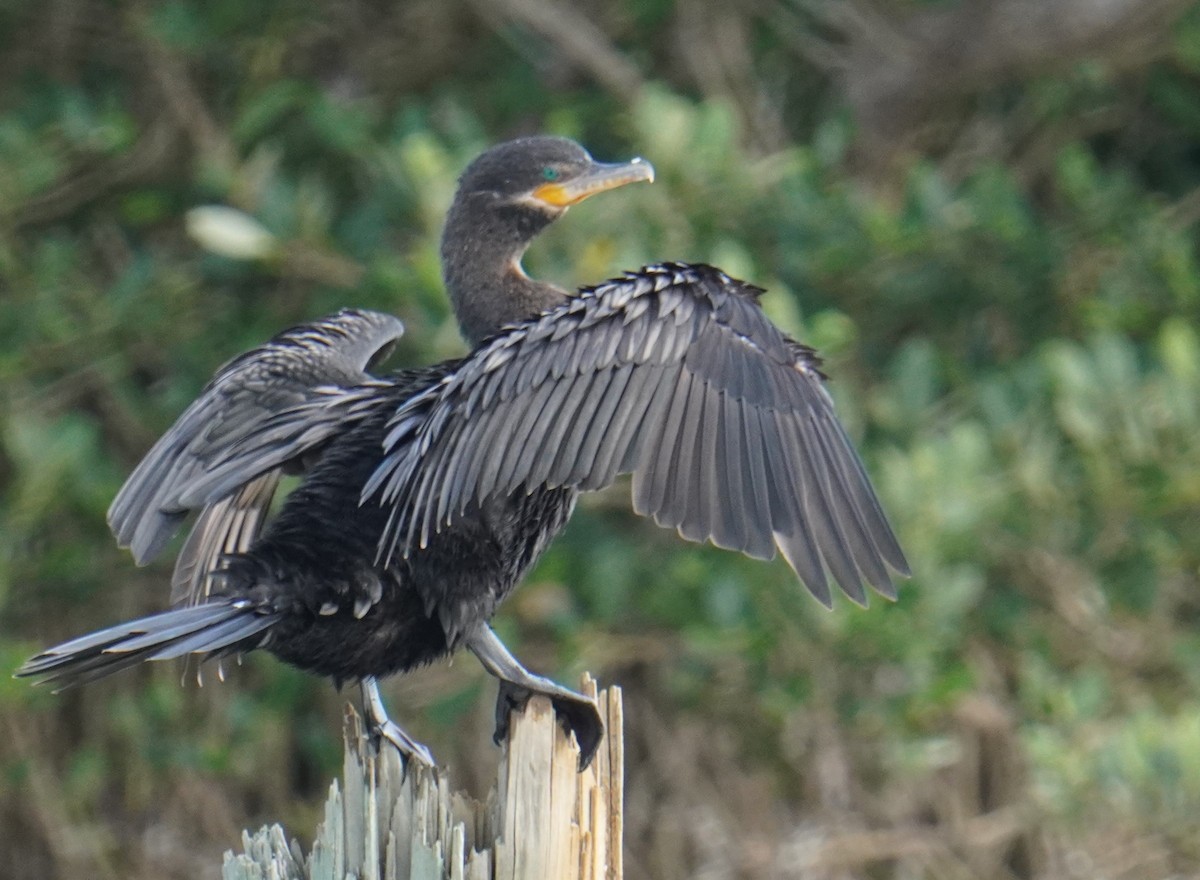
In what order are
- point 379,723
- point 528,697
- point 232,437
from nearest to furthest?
point 528,697 < point 379,723 < point 232,437

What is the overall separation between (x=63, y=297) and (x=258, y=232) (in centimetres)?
82

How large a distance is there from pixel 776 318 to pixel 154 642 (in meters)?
2.28

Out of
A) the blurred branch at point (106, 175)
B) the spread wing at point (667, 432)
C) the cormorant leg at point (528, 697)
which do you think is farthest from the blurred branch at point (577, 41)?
the cormorant leg at point (528, 697)

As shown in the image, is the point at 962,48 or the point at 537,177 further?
the point at 962,48

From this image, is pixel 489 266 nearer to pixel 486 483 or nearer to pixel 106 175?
pixel 486 483

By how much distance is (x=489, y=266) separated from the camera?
3.81 m

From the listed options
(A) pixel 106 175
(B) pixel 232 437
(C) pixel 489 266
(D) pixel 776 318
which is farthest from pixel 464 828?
(A) pixel 106 175

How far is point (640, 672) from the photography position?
615cm

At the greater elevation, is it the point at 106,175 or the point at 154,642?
the point at 106,175

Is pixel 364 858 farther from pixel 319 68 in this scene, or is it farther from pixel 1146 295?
pixel 319 68

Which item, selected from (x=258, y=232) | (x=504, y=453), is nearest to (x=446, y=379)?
(x=504, y=453)

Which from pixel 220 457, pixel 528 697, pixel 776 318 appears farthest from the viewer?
pixel 776 318

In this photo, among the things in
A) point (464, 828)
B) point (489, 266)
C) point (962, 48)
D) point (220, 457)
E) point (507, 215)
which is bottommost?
point (464, 828)

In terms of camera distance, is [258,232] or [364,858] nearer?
[364,858]
